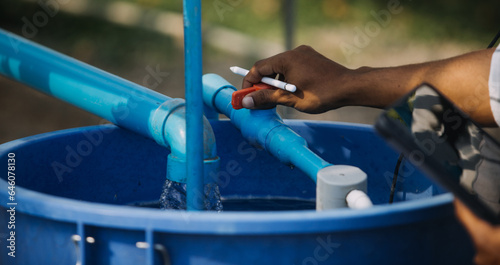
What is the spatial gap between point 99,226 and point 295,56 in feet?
1.57

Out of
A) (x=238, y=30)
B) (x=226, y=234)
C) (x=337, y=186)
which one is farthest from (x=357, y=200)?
(x=238, y=30)

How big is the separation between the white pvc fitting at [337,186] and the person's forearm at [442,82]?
0.16m

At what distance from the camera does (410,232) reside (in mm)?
778

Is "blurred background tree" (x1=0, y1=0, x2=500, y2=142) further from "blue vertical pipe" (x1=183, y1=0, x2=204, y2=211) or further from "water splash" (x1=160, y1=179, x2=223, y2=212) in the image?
"blue vertical pipe" (x1=183, y1=0, x2=204, y2=211)

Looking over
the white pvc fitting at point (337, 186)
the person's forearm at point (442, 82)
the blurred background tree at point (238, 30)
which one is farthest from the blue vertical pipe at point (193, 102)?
Answer: the blurred background tree at point (238, 30)

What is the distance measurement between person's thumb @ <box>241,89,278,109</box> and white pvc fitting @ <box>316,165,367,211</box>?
0.71 feet

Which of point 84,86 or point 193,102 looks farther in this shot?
point 84,86

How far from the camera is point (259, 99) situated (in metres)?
1.07

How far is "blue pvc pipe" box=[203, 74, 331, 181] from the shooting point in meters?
1.00

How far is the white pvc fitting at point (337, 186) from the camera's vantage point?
2.84 feet

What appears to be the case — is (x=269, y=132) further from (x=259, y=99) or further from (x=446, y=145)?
(x=446, y=145)

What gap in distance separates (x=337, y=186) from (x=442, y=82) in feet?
0.77

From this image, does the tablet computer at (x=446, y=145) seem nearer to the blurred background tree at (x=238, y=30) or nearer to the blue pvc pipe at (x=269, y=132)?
the blue pvc pipe at (x=269, y=132)

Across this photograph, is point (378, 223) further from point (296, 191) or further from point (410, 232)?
point (296, 191)
